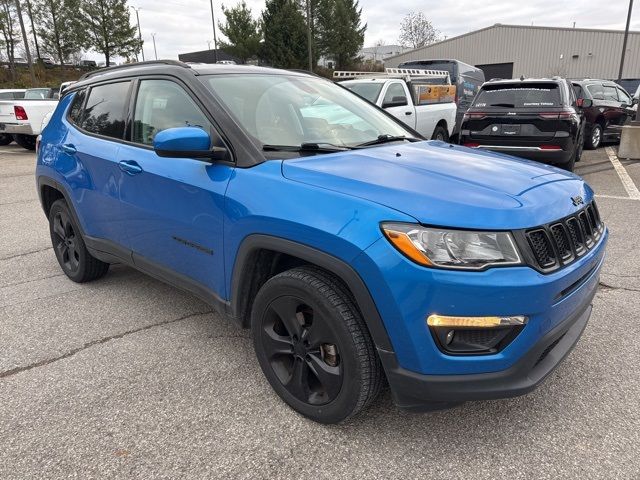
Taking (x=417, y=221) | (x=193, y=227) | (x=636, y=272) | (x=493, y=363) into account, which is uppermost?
(x=417, y=221)

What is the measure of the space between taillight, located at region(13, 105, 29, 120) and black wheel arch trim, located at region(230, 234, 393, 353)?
42.6 ft

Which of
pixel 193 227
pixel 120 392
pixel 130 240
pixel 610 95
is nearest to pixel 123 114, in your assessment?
pixel 130 240

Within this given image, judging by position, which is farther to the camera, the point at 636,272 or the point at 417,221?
the point at 636,272

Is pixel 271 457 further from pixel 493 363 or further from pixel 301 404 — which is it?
pixel 493 363

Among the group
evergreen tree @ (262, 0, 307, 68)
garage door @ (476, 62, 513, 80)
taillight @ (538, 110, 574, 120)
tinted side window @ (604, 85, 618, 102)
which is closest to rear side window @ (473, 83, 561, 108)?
taillight @ (538, 110, 574, 120)

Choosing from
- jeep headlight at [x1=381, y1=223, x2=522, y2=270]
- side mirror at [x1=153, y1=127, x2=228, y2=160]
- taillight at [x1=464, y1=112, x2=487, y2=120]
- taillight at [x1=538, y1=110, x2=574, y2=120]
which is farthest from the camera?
taillight at [x1=464, y1=112, x2=487, y2=120]

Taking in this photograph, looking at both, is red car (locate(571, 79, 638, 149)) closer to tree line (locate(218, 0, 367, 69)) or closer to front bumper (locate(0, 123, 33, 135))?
front bumper (locate(0, 123, 33, 135))

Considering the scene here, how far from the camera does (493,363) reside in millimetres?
1932

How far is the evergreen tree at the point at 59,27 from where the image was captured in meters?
38.1

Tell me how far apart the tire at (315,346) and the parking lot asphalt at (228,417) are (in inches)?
6.2

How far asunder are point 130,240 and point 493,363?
8.00ft

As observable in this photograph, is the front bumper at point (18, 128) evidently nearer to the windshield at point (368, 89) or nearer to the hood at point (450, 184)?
the windshield at point (368, 89)

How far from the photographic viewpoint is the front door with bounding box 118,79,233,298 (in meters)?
2.64

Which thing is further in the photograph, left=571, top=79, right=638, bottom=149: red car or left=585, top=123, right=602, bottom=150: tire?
left=585, top=123, right=602, bottom=150: tire
